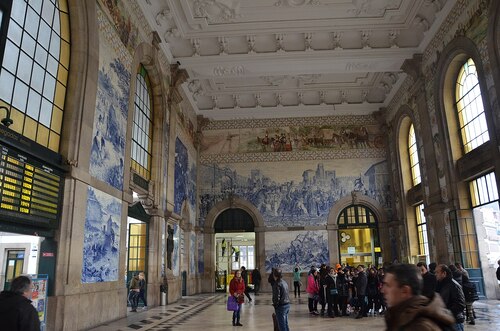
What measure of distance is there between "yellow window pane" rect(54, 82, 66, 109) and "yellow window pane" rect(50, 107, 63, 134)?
0.41ft

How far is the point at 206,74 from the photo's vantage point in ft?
55.4

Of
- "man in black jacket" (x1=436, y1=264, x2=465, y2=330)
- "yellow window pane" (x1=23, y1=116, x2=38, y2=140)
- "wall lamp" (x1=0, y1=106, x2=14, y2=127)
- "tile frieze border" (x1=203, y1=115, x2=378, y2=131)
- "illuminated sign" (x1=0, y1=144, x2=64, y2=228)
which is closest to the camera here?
"man in black jacket" (x1=436, y1=264, x2=465, y2=330)

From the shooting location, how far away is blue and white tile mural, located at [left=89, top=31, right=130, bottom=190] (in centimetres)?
932

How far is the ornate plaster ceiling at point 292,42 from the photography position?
13164 mm

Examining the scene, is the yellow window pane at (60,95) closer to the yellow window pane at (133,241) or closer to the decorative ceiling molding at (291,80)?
the yellow window pane at (133,241)

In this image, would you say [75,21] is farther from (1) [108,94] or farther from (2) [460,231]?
(2) [460,231]

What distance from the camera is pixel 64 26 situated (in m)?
8.60

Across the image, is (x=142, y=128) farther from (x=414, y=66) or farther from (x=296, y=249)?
(x=414, y=66)

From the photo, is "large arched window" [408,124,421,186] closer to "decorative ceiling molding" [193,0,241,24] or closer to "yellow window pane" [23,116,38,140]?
"decorative ceiling molding" [193,0,241,24]

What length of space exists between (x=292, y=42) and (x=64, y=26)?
350 inches

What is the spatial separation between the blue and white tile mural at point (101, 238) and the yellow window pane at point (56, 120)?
1.45 meters

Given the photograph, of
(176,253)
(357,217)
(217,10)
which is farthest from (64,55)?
(357,217)

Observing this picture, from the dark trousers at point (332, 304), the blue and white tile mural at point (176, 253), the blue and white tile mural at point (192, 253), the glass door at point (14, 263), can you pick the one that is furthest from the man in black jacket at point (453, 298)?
the blue and white tile mural at point (192, 253)

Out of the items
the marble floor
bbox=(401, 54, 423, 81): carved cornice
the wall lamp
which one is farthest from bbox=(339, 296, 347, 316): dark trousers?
bbox=(401, 54, 423, 81): carved cornice
